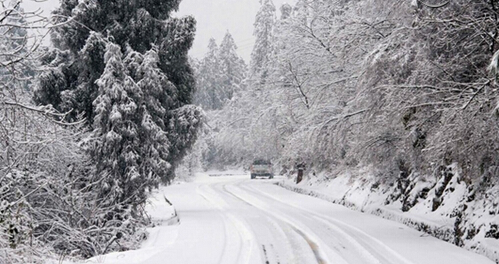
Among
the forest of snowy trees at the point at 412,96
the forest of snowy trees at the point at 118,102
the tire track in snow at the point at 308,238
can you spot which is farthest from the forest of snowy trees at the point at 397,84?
the forest of snowy trees at the point at 118,102

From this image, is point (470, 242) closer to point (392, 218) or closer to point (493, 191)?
point (493, 191)

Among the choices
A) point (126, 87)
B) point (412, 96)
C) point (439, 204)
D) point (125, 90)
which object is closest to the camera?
point (412, 96)

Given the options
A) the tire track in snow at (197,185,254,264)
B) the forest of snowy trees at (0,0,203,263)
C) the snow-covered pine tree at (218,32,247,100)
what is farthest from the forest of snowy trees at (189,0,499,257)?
the snow-covered pine tree at (218,32,247,100)

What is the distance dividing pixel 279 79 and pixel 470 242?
1912 centimetres

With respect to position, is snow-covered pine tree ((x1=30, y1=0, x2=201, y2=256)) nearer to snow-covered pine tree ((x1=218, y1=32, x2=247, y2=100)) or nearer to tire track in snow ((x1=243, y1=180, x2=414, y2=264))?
tire track in snow ((x1=243, y1=180, x2=414, y2=264))

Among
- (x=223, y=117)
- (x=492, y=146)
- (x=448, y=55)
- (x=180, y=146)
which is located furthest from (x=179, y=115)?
(x=223, y=117)

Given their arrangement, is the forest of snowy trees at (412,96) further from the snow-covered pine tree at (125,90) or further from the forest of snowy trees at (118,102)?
the forest of snowy trees at (118,102)

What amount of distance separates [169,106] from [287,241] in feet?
28.4

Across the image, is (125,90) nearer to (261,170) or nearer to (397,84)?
(397,84)

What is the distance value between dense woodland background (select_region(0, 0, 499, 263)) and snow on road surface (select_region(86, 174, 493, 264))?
1496 mm

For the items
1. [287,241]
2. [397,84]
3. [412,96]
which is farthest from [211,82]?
[412,96]

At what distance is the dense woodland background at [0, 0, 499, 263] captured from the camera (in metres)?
9.36

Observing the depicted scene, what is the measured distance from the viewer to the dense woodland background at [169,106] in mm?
9359

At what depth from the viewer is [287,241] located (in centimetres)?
1217
